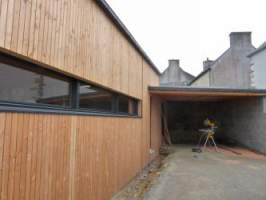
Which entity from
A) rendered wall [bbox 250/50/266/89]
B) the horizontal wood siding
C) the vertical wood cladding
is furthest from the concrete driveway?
rendered wall [bbox 250/50/266/89]

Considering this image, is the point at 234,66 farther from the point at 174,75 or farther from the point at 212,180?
the point at 212,180

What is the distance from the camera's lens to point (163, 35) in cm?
1867

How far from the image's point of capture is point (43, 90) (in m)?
2.31

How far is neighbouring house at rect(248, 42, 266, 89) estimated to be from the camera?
29.5 feet

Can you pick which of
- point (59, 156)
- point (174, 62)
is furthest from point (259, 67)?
point (174, 62)

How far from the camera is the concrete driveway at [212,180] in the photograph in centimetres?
380

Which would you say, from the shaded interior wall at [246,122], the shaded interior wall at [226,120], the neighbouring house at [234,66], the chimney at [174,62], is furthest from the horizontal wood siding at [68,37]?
the chimney at [174,62]

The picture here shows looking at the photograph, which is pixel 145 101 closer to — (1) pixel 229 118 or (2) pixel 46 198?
(2) pixel 46 198

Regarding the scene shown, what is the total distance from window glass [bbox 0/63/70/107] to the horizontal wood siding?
7.9 inches

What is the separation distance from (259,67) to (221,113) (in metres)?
3.69

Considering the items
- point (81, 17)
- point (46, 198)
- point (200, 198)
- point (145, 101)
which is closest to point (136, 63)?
point (145, 101)

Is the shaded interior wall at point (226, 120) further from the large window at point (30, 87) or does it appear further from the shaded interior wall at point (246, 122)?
the large window at point (30, 87)

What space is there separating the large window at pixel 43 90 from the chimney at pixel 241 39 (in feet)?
46.2

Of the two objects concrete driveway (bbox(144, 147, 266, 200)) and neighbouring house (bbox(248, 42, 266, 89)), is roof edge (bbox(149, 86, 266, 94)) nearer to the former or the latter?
neighbouring house (bbox(248, 42, 266, 89))
